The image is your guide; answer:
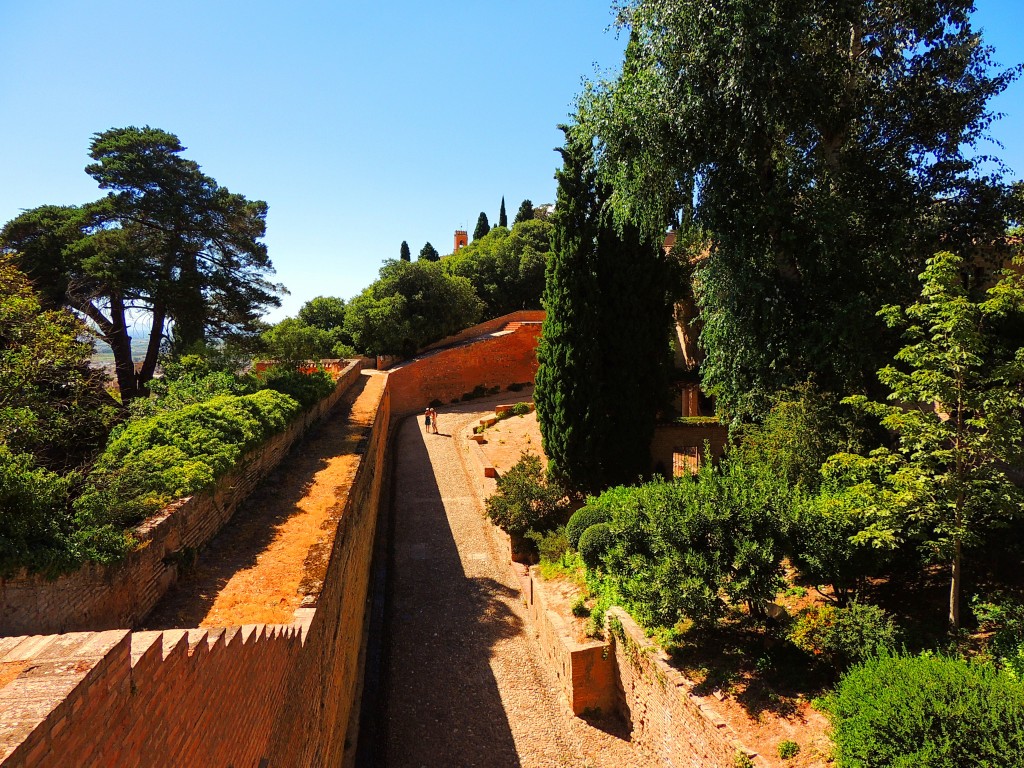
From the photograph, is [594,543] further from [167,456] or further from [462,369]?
[462,369]

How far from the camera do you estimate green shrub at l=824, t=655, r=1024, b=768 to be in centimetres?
454

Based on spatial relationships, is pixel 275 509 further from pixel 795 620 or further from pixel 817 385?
pixel 817 385

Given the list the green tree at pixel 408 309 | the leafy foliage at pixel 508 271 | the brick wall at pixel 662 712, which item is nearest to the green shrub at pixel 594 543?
the brick wall at pixel 662 712

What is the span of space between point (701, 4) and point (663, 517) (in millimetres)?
9356

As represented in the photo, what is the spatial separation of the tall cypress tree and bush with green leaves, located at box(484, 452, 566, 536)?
103 cm

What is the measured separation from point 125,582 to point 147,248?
1230cm

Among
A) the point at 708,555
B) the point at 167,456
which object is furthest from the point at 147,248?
the point at 708,555

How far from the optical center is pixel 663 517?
7.91 m

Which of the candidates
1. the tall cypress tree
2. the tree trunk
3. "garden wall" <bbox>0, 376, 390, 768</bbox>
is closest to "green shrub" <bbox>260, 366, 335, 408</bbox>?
the tall cypress tree

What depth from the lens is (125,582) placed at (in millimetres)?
5605

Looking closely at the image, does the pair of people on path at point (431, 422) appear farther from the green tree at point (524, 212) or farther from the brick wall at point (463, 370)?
the green tree at point (524, 212)

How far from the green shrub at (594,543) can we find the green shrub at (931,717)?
510cm

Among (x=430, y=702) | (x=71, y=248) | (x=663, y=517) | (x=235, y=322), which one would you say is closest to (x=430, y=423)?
(x=235, y=322)

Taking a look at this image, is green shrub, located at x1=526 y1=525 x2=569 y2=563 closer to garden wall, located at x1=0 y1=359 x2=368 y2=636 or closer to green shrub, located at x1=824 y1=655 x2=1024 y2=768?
garden wall, located at x1=0 y1=359 x2=368 y2=636
